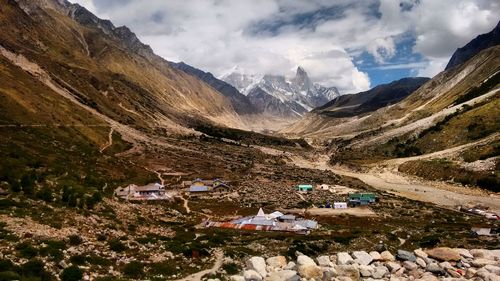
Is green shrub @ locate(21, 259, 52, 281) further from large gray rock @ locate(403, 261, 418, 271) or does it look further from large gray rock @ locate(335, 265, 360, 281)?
large gray rock @ locate(403, 261, 418, 271)

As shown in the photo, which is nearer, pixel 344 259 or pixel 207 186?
pixel 344 259

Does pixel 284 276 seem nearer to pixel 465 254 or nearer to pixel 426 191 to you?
pixel 465 254

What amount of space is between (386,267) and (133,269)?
19.7m

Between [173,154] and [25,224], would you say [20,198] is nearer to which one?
[25,224]

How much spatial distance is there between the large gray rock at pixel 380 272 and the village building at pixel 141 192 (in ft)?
239

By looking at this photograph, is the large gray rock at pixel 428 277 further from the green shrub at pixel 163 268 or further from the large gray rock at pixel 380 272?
the green shrub at pixel 163 268

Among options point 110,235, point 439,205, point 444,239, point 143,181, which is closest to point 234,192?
point 143,181

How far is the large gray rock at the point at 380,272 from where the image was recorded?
96.0 feet

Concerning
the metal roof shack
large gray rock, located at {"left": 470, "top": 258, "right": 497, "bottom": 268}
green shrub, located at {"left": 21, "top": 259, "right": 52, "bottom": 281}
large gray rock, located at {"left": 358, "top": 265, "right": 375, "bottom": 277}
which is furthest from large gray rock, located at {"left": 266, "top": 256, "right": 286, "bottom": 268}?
the metal roof shack

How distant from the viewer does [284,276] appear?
2858cm

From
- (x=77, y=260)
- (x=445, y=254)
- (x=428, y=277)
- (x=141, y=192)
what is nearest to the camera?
(x=428, y=277)

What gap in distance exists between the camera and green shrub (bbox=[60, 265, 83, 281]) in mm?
29273

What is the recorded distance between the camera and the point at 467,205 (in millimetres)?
109562

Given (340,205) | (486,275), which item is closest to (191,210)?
(340,205)
